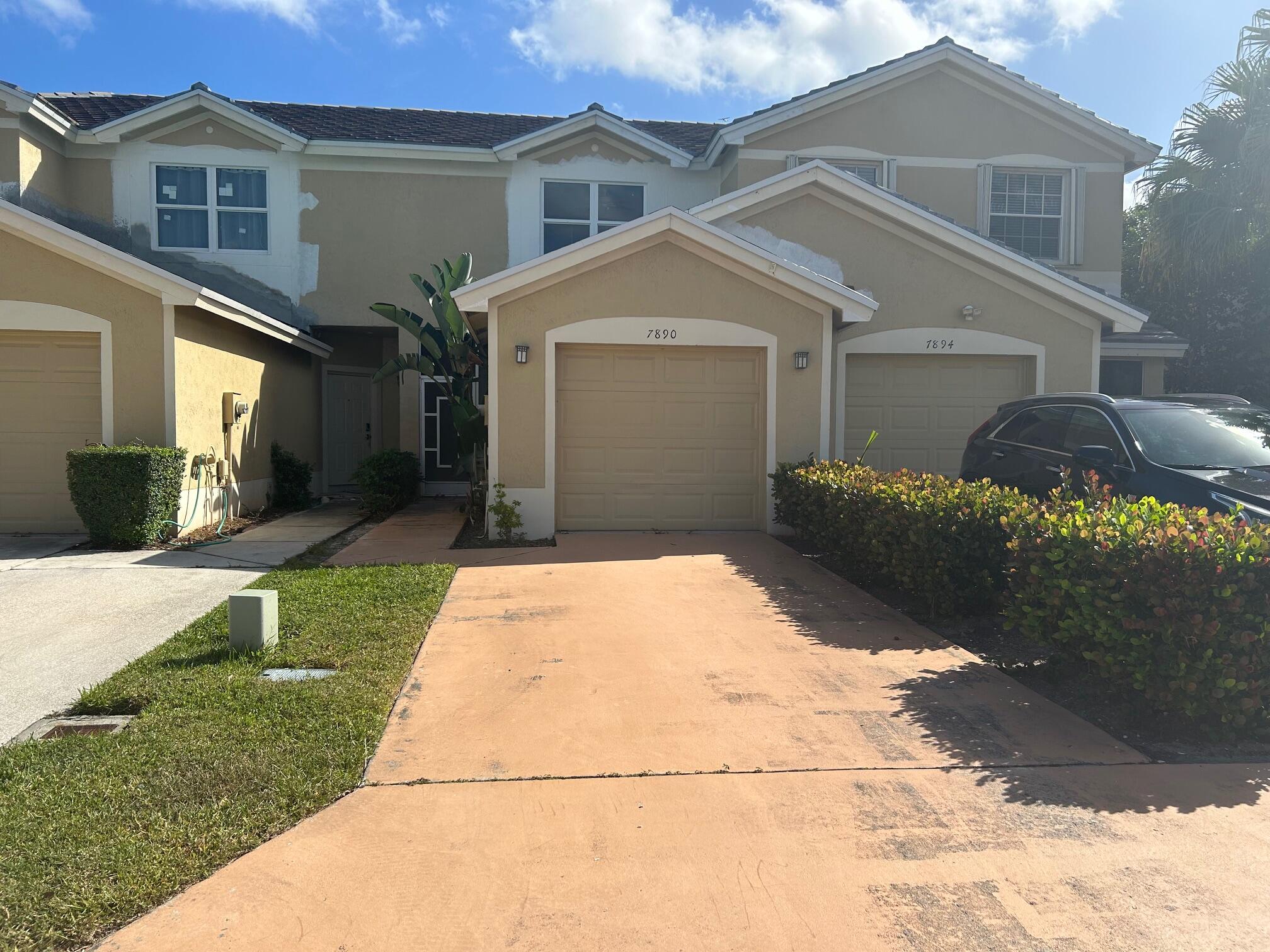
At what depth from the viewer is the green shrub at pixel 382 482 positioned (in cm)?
1337

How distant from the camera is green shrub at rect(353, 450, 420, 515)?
13.4 meters

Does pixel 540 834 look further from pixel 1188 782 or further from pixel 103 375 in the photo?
pixel 103 375

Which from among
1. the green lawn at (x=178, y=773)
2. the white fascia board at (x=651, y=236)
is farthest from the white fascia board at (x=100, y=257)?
the green lawn at (x=178, y=773)

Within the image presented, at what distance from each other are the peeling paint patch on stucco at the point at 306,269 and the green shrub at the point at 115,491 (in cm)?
639

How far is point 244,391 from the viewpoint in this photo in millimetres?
12969

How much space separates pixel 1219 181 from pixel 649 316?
10406 millimetres

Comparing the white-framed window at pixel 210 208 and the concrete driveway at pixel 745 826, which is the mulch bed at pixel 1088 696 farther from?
the white-framed window at pixel 210 208

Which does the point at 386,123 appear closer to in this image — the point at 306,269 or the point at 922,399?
the point at 306,269

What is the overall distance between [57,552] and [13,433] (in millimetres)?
2204

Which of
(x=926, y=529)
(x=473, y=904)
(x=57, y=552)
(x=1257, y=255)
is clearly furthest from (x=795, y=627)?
(x=1257, y=255)

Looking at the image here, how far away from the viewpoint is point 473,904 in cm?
308

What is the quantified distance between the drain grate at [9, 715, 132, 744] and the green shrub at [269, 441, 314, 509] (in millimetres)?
9787

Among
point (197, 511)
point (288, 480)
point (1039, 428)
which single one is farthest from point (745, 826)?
point (288, 480)

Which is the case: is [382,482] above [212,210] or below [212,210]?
below
